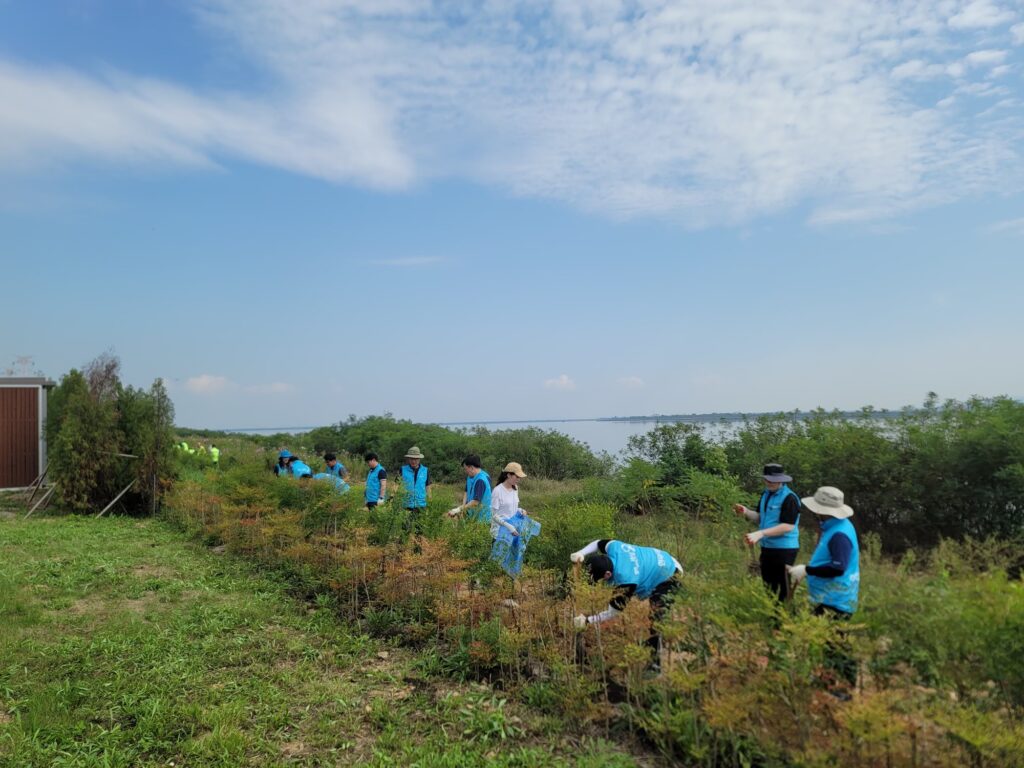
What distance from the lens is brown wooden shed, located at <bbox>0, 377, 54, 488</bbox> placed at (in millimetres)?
15852

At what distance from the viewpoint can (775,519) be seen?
4984mm

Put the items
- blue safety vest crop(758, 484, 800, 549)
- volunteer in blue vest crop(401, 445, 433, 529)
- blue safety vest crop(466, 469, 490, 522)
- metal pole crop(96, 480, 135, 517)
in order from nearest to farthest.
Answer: blue safety vest crop(758, 484, 800, 549), blue safety vest crop(466, 469, 490, 522), volunteer in blue vest crop(401, 445, 433, 529), metal pole crop(96, 480, 135, 517)

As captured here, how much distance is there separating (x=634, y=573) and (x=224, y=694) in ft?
9.02

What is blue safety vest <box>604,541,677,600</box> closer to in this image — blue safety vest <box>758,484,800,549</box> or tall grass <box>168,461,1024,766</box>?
tall grass <box>168,461,1024,766</box>

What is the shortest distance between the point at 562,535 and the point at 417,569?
1.29 m

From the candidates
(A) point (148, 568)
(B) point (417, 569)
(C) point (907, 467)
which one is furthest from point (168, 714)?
(C) point (907, 467)

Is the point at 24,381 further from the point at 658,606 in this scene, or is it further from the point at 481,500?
the point at 658,606

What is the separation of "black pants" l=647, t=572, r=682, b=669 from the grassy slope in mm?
583

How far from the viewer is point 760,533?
4.68 meters

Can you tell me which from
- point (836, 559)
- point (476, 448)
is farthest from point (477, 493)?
point (476, 448)

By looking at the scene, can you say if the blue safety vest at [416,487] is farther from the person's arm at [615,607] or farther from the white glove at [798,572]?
the white glove at [798,572]

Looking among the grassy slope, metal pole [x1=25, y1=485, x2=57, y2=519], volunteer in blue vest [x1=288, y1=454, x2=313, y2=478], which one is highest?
volunteer in blue vest [x1=288, y1=454, x2=313, y2=478]

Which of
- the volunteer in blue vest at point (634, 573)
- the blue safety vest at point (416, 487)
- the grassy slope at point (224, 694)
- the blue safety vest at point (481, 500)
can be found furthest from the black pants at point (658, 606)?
the blue safety vest at point (416, 487)

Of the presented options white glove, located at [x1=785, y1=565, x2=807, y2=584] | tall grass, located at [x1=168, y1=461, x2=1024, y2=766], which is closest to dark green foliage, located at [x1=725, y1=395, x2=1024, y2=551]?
tall grass, located at [x1=168, y1=461, x2=1024, y2=766]
